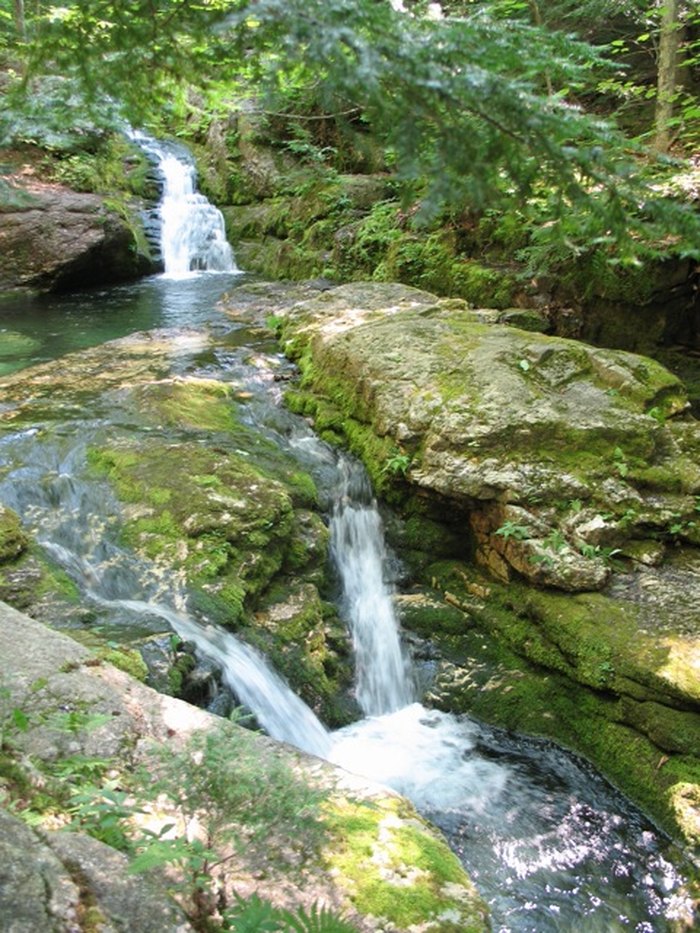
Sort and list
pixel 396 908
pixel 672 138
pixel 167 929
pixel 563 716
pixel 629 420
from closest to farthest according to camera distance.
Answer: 1. pixel 167 929
2. pixel 396 908
3. pixel 563 716
4. pixel 629 420
5. pixel 672 138

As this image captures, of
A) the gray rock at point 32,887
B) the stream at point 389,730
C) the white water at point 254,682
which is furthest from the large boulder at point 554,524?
the gray rock at point 32,887

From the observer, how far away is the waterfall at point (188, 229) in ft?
50.9

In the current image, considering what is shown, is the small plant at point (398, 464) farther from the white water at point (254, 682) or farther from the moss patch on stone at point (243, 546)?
the white water at point (254, 682)

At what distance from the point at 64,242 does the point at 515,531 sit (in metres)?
11.7

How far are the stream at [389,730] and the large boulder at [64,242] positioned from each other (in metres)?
7.56

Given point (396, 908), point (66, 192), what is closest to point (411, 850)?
point (396, 908)

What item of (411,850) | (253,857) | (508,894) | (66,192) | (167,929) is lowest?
(508,894)

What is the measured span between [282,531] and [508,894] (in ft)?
10.3

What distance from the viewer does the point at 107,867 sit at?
7.30ft

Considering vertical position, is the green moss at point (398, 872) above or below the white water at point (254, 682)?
above

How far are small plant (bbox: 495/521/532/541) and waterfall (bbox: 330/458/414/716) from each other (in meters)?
1.28

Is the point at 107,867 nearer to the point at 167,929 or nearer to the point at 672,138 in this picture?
the point at 167,929

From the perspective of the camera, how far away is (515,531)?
5.72 m

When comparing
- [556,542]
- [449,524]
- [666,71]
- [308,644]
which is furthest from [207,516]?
[666,71]
